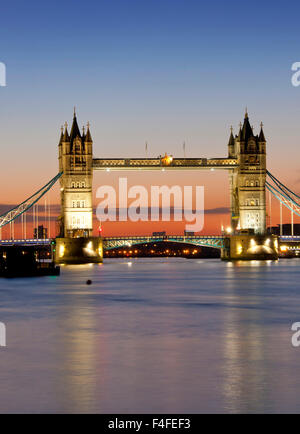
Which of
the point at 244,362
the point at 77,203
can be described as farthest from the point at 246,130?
the point at 244,362

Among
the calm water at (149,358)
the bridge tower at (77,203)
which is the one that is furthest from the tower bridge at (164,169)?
the calm water at (149,358)

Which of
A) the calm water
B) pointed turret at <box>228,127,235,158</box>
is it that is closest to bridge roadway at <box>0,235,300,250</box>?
pointed turret at <box>228,127,235,158</box>

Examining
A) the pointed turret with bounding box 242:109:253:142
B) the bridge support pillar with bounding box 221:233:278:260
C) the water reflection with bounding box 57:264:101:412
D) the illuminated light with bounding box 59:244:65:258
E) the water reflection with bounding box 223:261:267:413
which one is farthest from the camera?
the pointed turret with bounding box 242:109:253:142

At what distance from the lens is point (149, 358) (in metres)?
18.1

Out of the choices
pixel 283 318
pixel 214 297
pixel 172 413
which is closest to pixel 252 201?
pixel 214 297

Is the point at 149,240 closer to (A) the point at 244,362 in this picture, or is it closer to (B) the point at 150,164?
(B) the point at 150,164

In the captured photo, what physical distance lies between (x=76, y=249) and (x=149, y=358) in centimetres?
7294

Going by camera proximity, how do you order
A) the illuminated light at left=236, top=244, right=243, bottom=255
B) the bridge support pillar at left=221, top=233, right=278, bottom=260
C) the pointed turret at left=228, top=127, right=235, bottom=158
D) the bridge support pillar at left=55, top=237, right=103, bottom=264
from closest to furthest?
1. the bridge support pillar at left=55, top=237, right=103, bottom=264
2. the bridge support pillar at left=221, top=233, right=278, bottom=260
3. the illuminated light at left=236, top=244, right=243, bottom=255
4. the pointed turret at left=228, top=127, right=235, bottom=158

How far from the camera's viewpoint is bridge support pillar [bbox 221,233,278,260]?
9562 centimetres

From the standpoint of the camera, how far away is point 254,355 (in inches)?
728

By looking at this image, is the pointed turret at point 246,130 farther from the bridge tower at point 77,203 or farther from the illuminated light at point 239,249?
the bridge tower at point 77,203

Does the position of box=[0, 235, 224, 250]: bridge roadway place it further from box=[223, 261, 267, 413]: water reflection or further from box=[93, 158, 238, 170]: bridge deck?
box=[223, 261, 267, 413]: water reflection

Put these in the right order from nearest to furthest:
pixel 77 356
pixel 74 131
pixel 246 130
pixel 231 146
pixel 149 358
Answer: pixel 149 358, pixel 77 356, pixel 74 131, pixel 246 130, pixel 231 146

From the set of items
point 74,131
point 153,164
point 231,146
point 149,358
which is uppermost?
point 74,131
